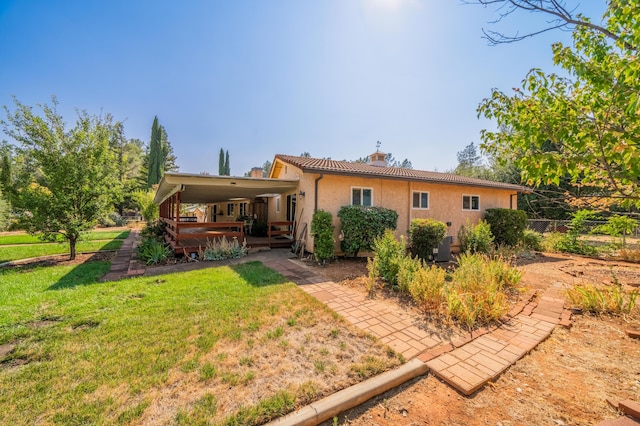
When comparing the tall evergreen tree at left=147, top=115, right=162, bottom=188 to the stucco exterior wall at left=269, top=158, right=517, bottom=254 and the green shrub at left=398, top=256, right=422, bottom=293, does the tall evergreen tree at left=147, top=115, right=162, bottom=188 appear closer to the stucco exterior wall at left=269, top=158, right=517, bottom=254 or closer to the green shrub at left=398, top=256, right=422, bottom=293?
the stucco exterior wall at left=269, top=158, right=517, bottom=254

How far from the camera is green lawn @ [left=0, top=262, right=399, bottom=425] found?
236 cm

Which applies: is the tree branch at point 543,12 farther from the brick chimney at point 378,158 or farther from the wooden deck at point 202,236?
the brick chimney at point 378,158

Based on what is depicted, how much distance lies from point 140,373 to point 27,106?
37.1 ft

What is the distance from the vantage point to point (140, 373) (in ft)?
9.30

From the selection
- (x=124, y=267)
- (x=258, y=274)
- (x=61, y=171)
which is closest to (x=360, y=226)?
(x=258, y=274)

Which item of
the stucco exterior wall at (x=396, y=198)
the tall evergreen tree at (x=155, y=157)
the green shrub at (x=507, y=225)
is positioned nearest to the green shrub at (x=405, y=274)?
the stucco exterior wall at (x=396, y=198)

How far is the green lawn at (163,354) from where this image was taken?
2.36 metres

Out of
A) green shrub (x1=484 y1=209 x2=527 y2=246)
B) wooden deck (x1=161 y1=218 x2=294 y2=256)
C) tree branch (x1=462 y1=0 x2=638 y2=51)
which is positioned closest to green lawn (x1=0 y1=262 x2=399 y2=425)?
wooden deck (x1=161 y1=218 x2=294 y2=256)

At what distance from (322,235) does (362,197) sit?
2.83 m

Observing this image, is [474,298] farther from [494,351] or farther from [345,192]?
[345,192]

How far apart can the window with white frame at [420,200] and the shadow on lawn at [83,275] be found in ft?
37.1

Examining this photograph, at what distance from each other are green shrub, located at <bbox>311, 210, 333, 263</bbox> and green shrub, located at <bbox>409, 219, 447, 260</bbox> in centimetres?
311

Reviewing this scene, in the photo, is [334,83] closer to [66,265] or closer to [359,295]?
[359,295]

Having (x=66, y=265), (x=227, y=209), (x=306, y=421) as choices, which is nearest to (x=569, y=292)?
(x=306, y=421)
